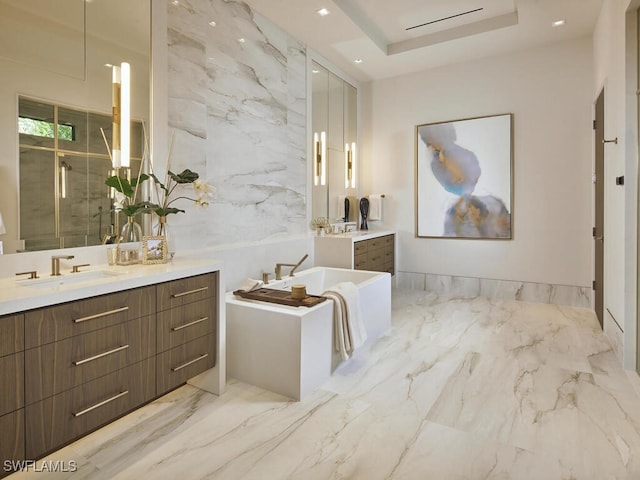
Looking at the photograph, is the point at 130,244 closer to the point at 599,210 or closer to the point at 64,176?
the point at 64,176

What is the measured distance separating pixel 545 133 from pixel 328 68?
2.65m

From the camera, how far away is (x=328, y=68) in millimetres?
4758

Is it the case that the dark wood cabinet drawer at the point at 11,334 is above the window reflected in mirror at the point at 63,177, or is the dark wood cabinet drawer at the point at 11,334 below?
below

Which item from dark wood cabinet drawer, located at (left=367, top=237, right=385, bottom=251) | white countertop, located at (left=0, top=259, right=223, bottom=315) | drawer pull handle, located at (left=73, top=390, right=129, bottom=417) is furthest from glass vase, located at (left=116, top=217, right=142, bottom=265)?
dark wood cabinet drawer, located at (left=367, top=237, right=385, bottom=251)

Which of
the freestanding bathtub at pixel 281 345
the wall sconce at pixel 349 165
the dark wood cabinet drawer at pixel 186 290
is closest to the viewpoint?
the dark wood cabinet drawer at pixel 186 290

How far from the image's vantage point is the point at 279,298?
263cm

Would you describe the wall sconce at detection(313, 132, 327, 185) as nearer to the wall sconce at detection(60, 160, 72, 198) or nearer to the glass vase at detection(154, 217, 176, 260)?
the glass vase at detection(154, 217, 176, 260)

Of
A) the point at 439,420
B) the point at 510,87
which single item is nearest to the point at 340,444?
the point at 439,420

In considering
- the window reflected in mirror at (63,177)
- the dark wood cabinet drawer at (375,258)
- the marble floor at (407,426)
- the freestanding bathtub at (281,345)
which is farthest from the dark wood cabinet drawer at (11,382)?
the dark wood cabinet drawer at (375,258)

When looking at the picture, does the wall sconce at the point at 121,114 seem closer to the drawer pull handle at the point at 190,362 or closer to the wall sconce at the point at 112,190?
the wall sconce at the point at 112,190

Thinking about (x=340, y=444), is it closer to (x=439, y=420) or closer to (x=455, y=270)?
(x=439, y=420)

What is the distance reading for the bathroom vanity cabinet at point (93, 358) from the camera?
140cm

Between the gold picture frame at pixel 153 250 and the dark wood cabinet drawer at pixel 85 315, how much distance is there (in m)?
0.47

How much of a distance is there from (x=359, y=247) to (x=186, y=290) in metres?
2.52
